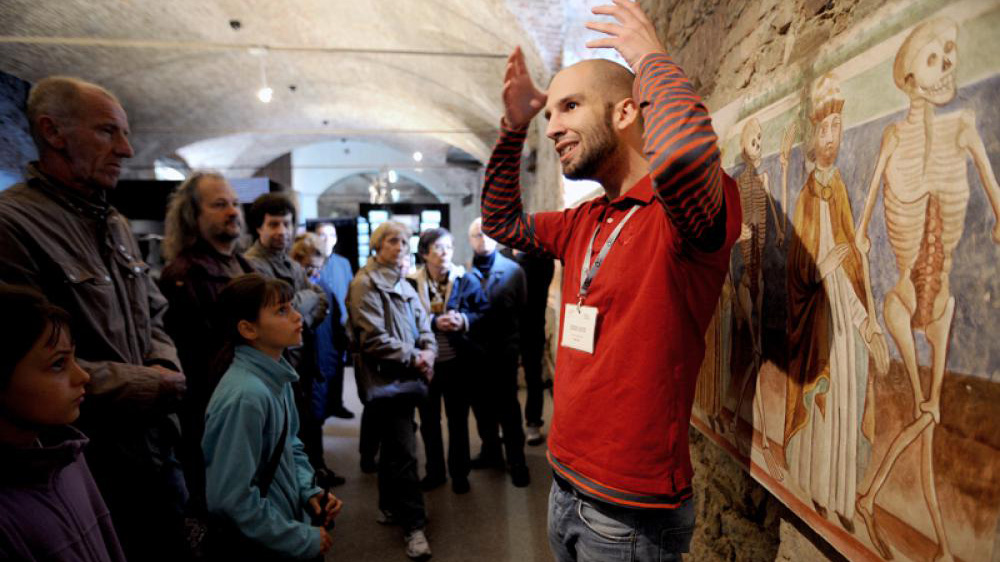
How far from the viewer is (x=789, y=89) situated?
1.28 meters

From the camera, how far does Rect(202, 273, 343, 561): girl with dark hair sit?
1529 mm

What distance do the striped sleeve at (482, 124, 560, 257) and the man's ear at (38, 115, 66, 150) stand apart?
151 cm

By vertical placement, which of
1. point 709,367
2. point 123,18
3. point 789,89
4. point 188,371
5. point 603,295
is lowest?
point 188,371

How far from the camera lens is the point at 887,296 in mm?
944

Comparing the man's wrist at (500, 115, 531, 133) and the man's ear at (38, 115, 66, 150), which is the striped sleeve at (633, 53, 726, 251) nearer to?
the man's wrist at (500, 115, 531, 133)

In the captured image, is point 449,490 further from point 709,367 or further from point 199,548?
point 709,367

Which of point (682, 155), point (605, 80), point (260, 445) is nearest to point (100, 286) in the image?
point (260, 445)

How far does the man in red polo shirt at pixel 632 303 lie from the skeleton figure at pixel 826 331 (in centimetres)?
23

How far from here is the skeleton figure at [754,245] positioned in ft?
4.52

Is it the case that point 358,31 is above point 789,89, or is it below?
above

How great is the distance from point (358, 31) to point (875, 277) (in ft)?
28.9

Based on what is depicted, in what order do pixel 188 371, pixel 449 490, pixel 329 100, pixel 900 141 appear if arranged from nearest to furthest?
pixel 900 141
pixel 188 371
pixel 449 490
pixel 329 100

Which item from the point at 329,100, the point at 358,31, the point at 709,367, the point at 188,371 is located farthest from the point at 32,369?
the point at 329,100

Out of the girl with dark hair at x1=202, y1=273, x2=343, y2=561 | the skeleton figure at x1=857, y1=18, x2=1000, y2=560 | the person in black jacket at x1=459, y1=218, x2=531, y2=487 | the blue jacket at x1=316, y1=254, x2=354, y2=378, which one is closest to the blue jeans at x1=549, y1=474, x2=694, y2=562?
the skeleton figure at x1=857, y1=18, x2=1000, y2=560
